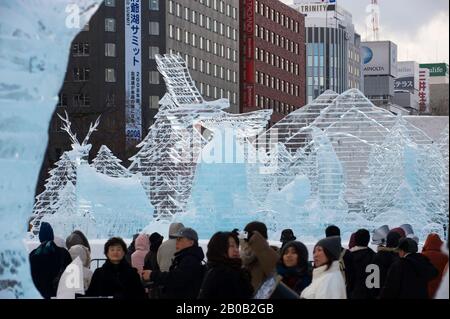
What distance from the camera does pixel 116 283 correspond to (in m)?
10.4

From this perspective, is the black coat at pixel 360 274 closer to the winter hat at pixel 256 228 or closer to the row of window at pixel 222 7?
the winter hat at pixel 256 228

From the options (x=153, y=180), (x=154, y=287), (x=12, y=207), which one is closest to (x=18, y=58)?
(x=12, y=207)

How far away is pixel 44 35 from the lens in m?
10.7

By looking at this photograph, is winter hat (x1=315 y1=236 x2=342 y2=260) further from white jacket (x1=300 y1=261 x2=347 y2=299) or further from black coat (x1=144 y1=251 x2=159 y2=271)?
black coat (x1=144 y1=251 x2=159 y2=271)

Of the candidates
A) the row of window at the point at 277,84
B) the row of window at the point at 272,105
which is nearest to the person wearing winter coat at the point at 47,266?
the row of window at the point at 272,105

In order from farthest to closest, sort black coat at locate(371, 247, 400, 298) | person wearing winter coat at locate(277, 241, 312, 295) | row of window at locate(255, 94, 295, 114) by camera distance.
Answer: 1. row of window at locate(255, 94, 295, 114)
2. black coat at locate(371, 247, 400, 298)
3. person wearing winter coat at locate(277, 241, 312, 295)

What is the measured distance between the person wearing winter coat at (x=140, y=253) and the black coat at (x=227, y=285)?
234 inches

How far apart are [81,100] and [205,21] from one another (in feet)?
45.3

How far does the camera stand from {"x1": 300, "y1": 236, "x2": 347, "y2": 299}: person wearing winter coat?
9016 millimetres

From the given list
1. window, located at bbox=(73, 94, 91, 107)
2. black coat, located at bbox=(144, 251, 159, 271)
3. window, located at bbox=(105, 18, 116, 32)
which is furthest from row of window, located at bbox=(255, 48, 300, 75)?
black coat, located at bbox=(144, 251, 159, 271)

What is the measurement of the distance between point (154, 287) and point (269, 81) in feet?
355

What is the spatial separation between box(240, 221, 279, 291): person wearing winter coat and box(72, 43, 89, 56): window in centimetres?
9953

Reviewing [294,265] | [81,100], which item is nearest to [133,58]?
[81,100]

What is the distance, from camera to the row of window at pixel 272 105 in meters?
118
